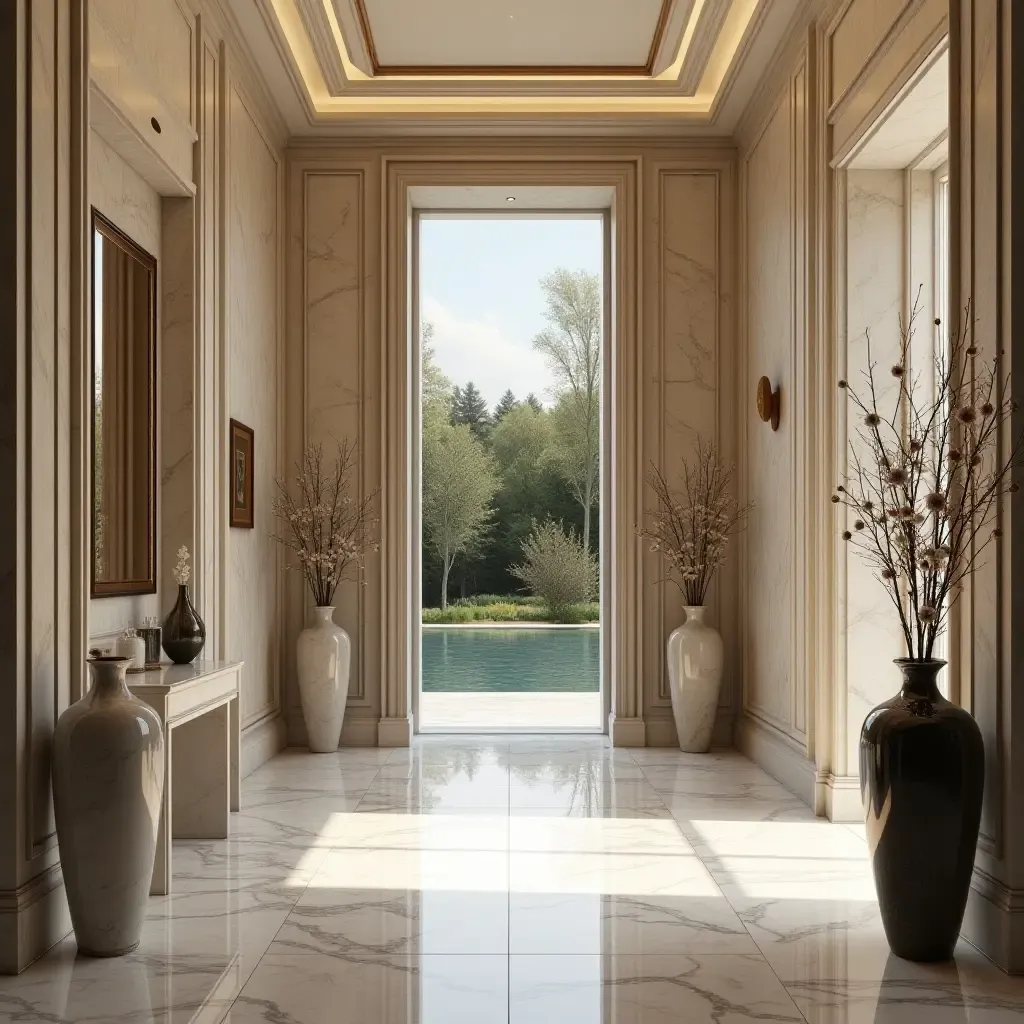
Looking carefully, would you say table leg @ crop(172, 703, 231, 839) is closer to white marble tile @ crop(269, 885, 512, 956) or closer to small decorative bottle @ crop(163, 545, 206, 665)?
small decorative bottle @ crop(163, 545, 206, 665)

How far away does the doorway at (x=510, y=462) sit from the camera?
1007cm

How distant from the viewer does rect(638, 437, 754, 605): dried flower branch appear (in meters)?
6.55

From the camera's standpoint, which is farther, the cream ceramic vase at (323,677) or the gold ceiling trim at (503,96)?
the cream ceramic vase at (323,677)

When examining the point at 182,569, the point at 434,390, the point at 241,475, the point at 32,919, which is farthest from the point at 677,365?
the point at 32,919

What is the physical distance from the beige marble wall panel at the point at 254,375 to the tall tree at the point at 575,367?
13.2 ft

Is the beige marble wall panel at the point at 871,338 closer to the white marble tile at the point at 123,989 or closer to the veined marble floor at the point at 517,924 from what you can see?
the veined marble floor at the point at 517,924

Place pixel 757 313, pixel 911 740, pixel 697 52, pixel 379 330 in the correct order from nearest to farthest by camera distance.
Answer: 1. pixel 911 740
2. pixel 697 52
3. pixel 757 313
4. pixel 379 330

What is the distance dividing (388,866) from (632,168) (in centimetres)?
450

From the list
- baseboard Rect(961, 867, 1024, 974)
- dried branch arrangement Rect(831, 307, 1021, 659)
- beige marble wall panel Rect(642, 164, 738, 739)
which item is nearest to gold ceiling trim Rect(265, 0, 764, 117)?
beige marble wall panel Rect(642, 164, 738, 739)

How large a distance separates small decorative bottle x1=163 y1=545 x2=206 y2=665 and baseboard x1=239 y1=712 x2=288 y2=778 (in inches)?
45.9

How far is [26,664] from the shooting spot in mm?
3186

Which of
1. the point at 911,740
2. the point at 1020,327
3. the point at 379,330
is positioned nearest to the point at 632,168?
the point at 379,330

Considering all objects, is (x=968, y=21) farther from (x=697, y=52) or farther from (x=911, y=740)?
(x=697, y=52)

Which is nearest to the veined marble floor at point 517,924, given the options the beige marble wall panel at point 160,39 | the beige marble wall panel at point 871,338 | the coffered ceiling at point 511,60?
the beige marble wall panel at point 871,338
